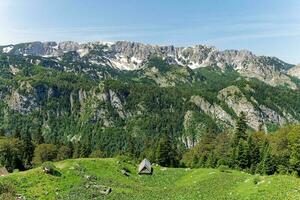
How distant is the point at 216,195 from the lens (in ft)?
237

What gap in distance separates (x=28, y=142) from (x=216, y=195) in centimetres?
10472

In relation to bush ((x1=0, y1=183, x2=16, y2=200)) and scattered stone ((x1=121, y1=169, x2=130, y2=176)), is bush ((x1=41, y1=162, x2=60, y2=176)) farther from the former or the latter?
scattered stone ((x1=121, y1=169, x2=130, y2=176))

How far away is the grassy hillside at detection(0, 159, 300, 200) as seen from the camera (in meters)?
70.2

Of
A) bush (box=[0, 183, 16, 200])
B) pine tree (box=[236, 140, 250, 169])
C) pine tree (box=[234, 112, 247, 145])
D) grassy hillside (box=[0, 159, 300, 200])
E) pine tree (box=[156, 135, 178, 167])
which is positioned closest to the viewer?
grassy hillside (box=[0, 159, 300, 200])

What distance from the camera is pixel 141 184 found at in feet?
297

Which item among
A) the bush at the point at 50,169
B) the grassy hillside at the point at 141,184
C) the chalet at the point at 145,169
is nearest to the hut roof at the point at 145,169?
the chalet at the point at 145,169

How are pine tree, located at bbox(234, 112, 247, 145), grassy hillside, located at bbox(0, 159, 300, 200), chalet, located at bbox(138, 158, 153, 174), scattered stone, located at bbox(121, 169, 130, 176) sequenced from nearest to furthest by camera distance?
grassy hillside, located at bbox(0, 159, 300, 200), scattered stone, located at bbox(121, 169, 130, 176), chalet, located at bbox(138, 158, 153, 174), pine tree, located at bbox(234, 112, 247, 145)

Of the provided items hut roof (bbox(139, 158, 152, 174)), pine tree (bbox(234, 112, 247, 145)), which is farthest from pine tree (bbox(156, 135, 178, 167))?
hut roof (bbox(139, 158, 152, 174))

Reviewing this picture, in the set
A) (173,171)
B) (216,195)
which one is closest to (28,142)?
(173,171)

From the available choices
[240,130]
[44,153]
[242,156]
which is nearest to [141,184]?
[242,156]

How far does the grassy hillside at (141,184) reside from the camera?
2763 inches

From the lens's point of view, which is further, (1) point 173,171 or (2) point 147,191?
(1) point 173,171

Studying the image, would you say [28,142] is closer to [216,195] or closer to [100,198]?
[100,198]

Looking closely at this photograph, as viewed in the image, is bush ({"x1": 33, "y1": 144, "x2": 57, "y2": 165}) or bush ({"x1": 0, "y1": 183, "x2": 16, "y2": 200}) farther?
bush ({"x1": 33, "y1": 144, "x2": 57, "y2": 165})
